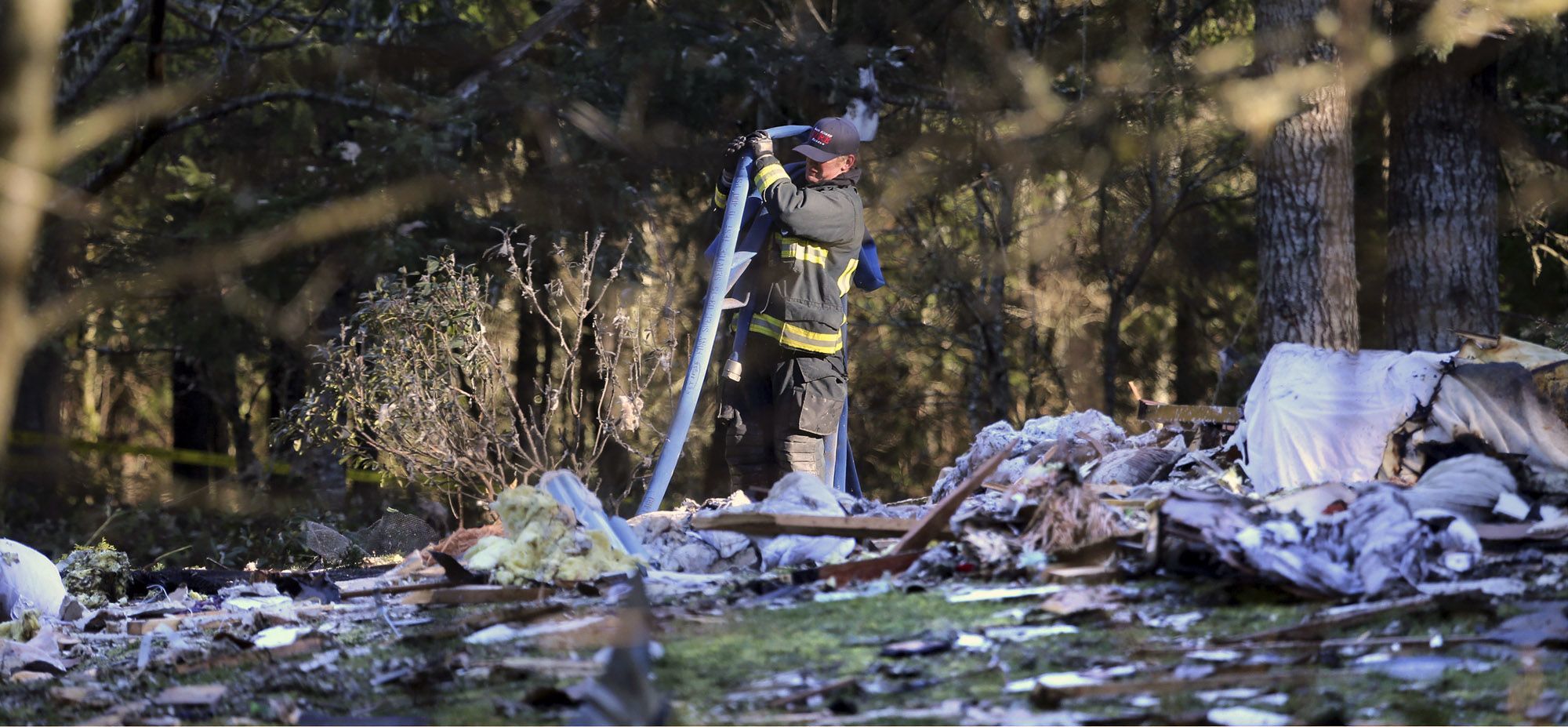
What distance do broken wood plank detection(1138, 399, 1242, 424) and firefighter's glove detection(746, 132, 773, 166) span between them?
222 cm

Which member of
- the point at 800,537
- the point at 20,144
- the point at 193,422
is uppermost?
the point at 20,144

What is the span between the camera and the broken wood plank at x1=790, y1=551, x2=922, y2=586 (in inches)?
185

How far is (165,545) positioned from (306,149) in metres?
3.49

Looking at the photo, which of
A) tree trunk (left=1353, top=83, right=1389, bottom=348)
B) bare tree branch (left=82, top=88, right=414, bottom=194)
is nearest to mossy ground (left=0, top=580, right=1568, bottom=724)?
bare tree branch (left=82, top=88, right=414, bottom=194)

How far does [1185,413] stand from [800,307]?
1.93 meters

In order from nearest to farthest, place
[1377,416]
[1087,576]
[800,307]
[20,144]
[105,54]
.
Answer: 1. [1087,576]
2. [1377,416]
3. [800,307]
4. [20,144]
5. [105,54]

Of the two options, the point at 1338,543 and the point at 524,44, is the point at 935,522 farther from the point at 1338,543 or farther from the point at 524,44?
the point at 524,44

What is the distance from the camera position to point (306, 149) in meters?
12.5

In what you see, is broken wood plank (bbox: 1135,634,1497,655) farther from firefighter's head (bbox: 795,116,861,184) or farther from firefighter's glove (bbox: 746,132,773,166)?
firefighter's head (bbox: 795,116,861,184)

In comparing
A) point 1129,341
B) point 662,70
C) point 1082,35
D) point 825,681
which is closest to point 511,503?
point 825,681

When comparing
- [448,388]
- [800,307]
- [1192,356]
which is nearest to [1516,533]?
[800,307]

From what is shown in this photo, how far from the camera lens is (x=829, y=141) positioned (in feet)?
23.1

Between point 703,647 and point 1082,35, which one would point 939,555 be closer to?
point 703,647

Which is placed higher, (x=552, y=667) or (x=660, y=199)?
(x=660, y=199)
